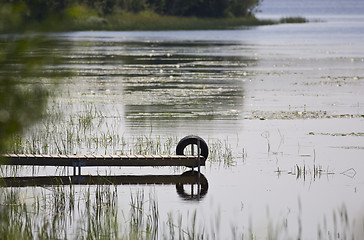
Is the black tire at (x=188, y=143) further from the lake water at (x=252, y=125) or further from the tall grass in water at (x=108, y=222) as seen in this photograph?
the tall grass in water at (x=108, y=222)

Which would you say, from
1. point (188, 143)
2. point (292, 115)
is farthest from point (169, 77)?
point (188, 143)

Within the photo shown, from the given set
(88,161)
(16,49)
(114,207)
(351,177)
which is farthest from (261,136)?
(16,49)

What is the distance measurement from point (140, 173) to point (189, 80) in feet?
55.7

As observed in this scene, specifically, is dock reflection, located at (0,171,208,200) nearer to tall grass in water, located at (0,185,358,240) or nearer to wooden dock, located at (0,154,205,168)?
wooden dock, located at (0,154,205,168)

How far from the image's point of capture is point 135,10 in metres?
90.8

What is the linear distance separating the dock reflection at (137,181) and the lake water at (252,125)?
227mm

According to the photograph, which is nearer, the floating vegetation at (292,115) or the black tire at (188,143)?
the black tire at (188,143)

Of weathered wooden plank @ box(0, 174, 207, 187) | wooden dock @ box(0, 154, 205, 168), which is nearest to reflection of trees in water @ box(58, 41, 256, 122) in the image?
wooden dock @ box(0, 154, 205, 168)

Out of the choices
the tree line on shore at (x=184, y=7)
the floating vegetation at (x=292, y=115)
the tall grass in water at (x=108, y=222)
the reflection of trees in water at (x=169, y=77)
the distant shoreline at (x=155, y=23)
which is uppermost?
the tree line on shore at (x=184, y=7)

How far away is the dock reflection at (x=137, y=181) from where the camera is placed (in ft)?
39.3

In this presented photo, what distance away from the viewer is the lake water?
420 inches

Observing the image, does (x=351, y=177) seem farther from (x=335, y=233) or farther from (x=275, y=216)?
(x=335, y=233)

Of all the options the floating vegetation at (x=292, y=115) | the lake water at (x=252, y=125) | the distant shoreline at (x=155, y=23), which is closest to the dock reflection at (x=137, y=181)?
the lake water at (x=252, y=125)

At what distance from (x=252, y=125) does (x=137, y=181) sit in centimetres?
649
